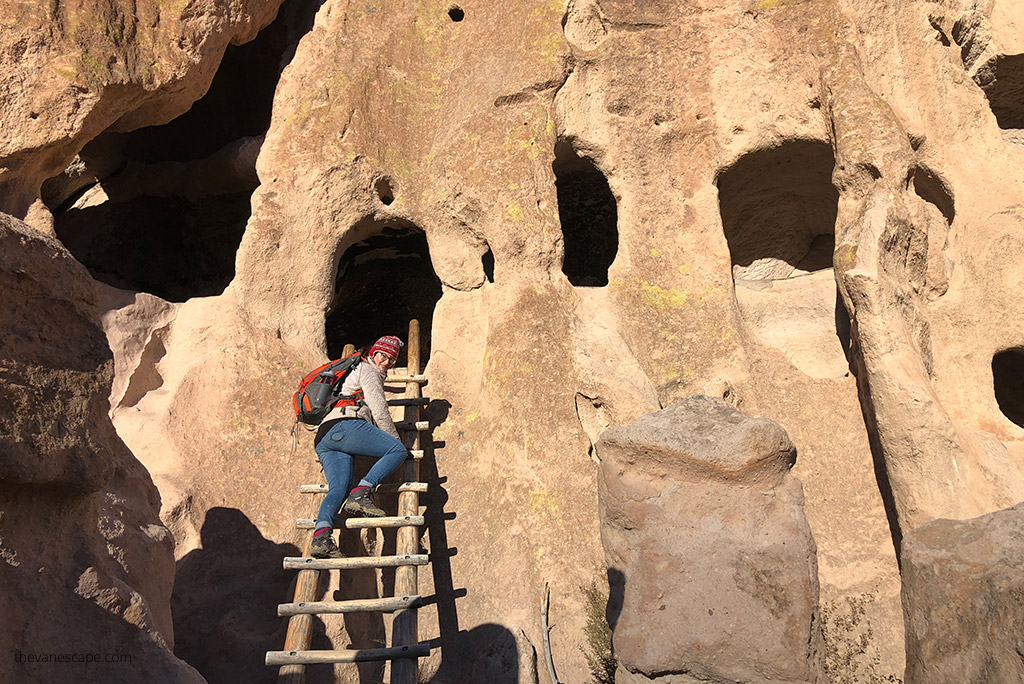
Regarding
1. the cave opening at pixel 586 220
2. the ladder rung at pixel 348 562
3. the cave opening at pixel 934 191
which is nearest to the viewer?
the ladder rung at pixel 348 562

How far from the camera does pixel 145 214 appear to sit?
6395 millimetres

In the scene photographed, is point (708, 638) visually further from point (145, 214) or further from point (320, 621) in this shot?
point (145, 214)

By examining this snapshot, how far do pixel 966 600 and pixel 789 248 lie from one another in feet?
14.7

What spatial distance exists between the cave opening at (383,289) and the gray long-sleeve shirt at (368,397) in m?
2.34

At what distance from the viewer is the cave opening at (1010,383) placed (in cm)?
601

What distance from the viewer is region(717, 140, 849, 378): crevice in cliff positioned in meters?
5.27

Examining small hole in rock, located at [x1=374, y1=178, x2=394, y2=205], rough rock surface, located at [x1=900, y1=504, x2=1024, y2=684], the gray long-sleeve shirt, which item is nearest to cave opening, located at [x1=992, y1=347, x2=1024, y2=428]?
small hole in rock, located at [x1=374, y1=178, x2=394, y2=205]

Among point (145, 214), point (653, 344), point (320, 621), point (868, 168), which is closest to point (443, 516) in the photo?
point (320, 621)

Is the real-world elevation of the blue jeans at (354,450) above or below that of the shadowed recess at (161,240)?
below

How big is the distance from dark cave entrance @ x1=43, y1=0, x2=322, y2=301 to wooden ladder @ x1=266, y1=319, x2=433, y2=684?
2.86m

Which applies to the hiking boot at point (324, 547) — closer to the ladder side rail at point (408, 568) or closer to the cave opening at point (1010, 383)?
the ladder side rail at point (408, 568)

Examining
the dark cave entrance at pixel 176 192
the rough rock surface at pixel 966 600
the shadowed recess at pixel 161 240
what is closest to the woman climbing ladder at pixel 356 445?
the rough rock surface at pixel 966 600

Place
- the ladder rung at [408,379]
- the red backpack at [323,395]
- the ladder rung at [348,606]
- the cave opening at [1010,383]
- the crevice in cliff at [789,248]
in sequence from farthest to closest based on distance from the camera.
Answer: the cave opening at [1010,383]
the crevice in cliff at [789,248]
the ladder rung at [408,379]
the red backpack at [323,395]
the ladder rung at [348,606]

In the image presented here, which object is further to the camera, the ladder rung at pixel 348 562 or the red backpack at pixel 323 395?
the red backpack at pixel 323 395
